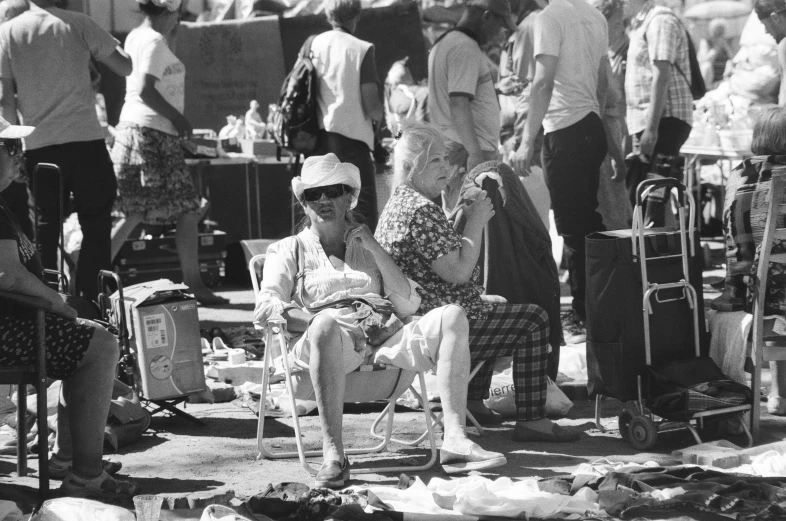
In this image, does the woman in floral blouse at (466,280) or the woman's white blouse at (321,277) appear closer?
the woman's white blouse at (321,277)

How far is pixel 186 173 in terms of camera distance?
7926 millimetres

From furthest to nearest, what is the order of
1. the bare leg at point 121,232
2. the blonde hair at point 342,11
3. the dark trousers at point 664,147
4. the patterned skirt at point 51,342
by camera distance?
the bare leg at point 121,232
the dark trousers at point 664,147
the blonde hair at point 342,11
the patterned skirt at point 51,342

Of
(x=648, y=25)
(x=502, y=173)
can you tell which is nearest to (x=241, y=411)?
(x=502, y=173)

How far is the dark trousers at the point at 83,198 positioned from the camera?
21.0 ft

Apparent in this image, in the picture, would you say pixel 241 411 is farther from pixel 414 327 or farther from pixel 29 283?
pixel 29 283

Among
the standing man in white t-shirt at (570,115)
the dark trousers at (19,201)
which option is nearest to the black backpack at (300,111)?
the standing man in white t-shirt at (570,115)

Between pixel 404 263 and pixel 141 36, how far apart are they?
338 centimetres

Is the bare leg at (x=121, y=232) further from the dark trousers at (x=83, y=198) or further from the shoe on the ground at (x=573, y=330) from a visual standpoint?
the shoe on the ground at (x=573, y=330)

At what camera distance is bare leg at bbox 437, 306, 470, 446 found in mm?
4391

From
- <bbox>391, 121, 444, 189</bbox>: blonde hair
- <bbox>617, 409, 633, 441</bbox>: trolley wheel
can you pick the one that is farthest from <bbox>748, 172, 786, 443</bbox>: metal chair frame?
<bbox>391, 121, 444, 189</bbox>: blonde hair

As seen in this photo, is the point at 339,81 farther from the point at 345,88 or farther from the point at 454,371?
the point at 454,371

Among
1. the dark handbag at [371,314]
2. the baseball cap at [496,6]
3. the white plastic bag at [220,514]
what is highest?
the baseball cap at [496,6]

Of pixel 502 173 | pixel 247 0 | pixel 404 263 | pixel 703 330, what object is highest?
pixel 247 0

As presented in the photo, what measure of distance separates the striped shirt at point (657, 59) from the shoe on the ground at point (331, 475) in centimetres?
370
